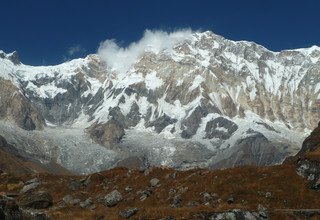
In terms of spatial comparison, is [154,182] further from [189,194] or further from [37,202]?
[37,202]

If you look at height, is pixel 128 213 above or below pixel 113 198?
below

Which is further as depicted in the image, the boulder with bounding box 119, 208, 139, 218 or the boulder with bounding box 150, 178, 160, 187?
the boulder with bounding box 150, 178, 160, 187

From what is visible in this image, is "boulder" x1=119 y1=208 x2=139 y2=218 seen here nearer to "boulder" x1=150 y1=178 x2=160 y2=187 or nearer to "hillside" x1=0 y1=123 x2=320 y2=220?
"hillside" x1=0 y1=123 x2=320 y2=220

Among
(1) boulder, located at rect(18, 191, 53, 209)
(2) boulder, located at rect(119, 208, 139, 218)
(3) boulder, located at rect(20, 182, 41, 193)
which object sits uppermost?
(3) boulder, located at rect(20, 182, 41, 193)

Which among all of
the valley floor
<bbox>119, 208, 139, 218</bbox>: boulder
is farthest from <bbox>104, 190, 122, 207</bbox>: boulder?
<bbox>119, 208, 139, 218</bbox>: boulder

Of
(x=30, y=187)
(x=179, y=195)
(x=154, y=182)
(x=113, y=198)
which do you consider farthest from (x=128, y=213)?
(x=30, y=187)

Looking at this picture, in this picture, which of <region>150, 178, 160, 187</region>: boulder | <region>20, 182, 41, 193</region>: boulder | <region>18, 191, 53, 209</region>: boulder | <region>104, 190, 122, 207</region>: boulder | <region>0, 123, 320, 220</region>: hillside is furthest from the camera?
<region>20, 182, 41, 193</region>: boulder

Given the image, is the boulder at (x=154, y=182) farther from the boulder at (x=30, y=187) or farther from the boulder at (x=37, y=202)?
the boulder at (x=37, y=202)

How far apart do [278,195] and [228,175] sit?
27.0 feet

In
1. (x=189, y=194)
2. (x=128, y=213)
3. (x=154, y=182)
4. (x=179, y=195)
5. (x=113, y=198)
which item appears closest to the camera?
(x=128, y=213)

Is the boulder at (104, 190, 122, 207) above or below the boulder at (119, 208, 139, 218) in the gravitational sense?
Answer: above

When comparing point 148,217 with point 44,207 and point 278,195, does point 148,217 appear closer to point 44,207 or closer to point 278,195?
point 44,207

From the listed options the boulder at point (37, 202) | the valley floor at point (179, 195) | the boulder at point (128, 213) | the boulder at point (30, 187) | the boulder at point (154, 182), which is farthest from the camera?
the boulder at point (30, 187)

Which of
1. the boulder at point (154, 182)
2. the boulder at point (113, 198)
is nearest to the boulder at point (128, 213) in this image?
the boulder at point (113, 198)
